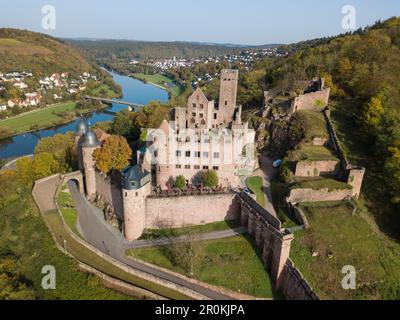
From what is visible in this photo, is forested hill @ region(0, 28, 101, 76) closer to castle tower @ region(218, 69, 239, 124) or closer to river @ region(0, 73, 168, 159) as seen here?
river @ region(0, 73, 168, 159)

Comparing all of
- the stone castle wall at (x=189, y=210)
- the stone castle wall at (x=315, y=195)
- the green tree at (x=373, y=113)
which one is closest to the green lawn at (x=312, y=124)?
the green tree at (x=373, y=113)

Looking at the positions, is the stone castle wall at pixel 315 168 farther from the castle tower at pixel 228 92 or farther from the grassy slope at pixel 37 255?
the grassy slope at pixel 37 255

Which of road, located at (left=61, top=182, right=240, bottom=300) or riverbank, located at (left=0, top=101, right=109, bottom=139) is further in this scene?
riverbank, located at (left=0, top=101, right=109, bottom=139)

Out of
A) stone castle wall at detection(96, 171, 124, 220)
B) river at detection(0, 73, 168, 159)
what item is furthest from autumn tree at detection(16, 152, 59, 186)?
river at detection(0, 73, 168, 159)

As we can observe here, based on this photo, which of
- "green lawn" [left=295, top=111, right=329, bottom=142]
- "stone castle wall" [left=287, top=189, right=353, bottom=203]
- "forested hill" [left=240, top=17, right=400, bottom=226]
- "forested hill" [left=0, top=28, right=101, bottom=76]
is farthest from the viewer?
"forested hill" [left=0, top=28, right=101, bottom=76]

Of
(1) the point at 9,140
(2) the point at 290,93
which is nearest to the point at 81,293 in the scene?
(2) the point at 290,93

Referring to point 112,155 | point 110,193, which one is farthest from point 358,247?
point 112,155
